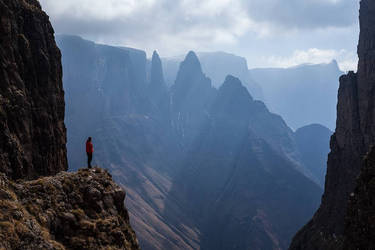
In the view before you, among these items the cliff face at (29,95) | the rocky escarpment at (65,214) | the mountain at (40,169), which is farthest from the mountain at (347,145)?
the rocky escarpment at (65,214)

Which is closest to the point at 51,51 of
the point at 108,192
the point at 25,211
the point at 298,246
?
the point at 108,192

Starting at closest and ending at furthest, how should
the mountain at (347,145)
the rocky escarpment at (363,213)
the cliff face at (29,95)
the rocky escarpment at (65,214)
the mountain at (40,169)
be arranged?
the rocky escarpment at (65,214) → the mountain at (40,169) → the cliff face at (29,95) → the rocky escarpment at (363,213) → the mountain at (347,145)

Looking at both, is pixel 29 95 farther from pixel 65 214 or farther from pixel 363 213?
pixel 363 213

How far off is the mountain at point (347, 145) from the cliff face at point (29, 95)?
64.2 metres

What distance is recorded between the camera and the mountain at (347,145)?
94.1 meters

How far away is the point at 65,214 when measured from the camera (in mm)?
20234

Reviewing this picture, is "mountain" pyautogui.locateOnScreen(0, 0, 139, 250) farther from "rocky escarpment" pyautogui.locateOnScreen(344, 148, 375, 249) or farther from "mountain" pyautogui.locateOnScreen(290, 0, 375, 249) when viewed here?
"mountain" pyautogui.locateOnScreen(290, 0, 375, 249)

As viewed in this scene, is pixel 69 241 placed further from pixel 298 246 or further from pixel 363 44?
pixel 363 44

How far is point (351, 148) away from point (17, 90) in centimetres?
9157

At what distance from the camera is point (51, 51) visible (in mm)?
50562

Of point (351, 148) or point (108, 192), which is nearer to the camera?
point (108, 192)

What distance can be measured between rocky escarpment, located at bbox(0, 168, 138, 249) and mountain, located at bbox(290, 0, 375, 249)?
69.6 meters

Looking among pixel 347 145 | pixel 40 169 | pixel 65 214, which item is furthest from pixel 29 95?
pixel 347 145

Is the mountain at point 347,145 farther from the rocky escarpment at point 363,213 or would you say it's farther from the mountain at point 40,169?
the mountain at point 40,169
